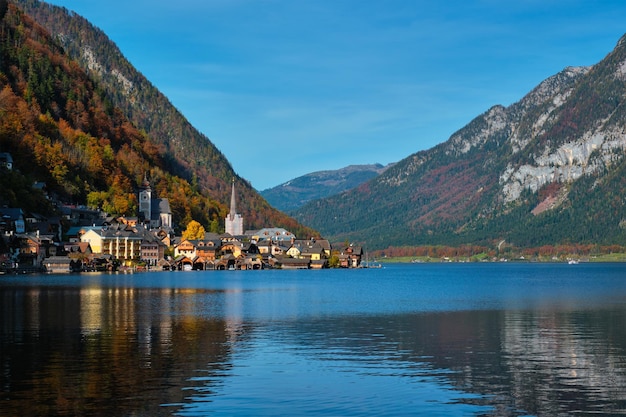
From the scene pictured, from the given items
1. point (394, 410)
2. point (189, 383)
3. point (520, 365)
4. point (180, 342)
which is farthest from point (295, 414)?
point (180, 342)

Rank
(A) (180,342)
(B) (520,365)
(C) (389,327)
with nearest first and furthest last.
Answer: (B) (520,365) < (A) (180,342) < (C) (389,327)

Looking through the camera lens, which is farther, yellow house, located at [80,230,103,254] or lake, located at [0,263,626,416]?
yellow house, located at [80,230,103,254]

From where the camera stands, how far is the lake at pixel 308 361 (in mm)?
28641

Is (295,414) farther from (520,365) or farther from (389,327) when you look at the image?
(389,327)

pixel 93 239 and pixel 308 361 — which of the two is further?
pixel 93 239

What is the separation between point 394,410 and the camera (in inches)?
1105

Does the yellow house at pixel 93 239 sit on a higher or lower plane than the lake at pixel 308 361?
higher

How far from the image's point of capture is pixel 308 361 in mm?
38500

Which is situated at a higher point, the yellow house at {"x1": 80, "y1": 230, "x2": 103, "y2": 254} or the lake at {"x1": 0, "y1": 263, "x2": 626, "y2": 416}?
the yellow house at {"x1": 80, "y1": 230, "x2": 103, "y2": 254}

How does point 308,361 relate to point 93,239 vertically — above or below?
below

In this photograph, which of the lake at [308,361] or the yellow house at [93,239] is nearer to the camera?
the lake at [308,361]

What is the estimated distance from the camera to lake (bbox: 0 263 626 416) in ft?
94.0

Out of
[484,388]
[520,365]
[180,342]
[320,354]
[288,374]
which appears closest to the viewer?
[484,388]

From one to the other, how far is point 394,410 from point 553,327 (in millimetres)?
28821
